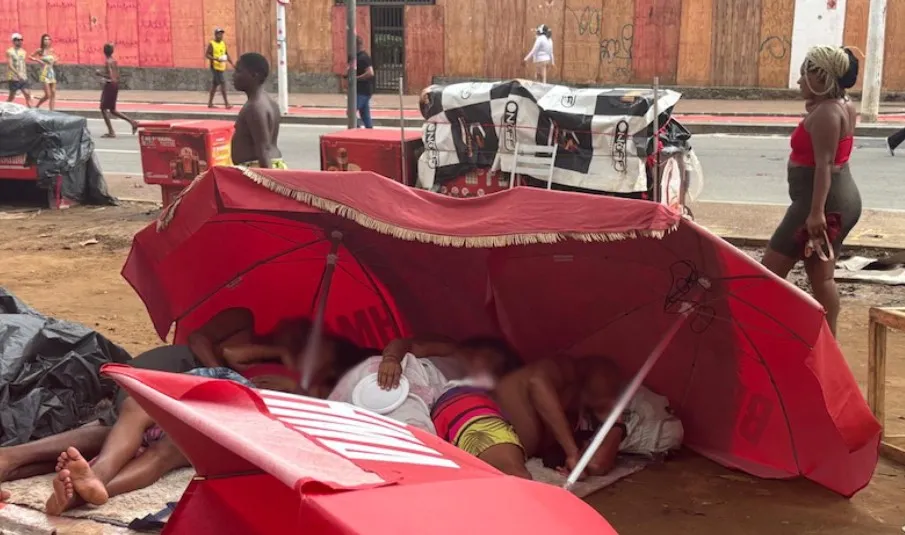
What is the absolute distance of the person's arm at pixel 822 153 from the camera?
15.5 ft

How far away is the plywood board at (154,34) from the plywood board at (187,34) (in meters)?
0.15

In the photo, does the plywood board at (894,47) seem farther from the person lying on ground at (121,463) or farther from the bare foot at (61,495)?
the bare foot at (61,495)

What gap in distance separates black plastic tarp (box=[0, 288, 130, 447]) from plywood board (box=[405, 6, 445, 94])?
20.2 m

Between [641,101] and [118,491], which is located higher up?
[641,101]

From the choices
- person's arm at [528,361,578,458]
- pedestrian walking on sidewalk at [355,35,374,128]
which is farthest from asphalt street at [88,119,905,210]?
person's arm at [528,361,578,458]

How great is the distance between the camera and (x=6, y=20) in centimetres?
2661

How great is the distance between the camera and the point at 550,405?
4.15m

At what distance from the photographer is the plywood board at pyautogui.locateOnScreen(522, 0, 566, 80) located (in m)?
23.3

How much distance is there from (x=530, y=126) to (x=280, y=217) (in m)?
3.64

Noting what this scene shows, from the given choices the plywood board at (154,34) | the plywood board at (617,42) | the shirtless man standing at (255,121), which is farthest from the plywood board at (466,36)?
the shirtless man standing at (255,121)

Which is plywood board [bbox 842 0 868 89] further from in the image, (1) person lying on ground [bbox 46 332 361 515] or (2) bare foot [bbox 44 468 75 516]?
(2) bare foot [bbox 44 468 75 516]

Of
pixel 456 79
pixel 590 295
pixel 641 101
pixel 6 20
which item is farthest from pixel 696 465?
pixel 6 20

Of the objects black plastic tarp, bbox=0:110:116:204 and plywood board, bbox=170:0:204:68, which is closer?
black plastic tarp, bbox=0:110:116:204

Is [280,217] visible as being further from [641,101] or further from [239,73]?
[641,101]
